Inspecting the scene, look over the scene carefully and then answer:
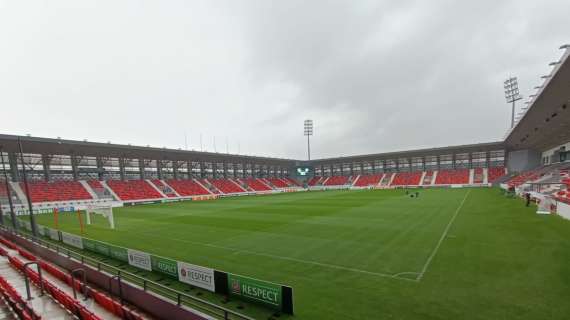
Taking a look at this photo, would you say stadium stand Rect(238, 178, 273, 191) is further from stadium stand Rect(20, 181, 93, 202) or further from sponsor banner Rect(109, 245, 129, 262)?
sponsor banner Rect(109, 245, 129, 262)

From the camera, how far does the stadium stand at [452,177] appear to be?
58.9m

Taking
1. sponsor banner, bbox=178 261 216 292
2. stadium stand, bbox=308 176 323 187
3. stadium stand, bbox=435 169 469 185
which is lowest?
stadium stand, bbox=308 176 323 187

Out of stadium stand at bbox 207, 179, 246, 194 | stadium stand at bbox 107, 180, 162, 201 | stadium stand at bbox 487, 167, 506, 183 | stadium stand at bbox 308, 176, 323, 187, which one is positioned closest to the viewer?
stadium stand at bbox 107, 180, 162, 201

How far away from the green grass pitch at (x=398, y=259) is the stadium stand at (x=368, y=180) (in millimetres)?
47615

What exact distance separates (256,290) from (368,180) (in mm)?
67993

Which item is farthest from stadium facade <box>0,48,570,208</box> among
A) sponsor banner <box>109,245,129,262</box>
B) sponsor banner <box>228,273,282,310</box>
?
sponsor banner <box>109,245,129,262</box>

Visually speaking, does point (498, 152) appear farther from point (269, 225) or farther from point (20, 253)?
Answer: point (20, 253)

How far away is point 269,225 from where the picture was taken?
20500 mm

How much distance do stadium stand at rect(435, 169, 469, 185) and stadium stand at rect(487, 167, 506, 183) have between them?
4041 millimetres

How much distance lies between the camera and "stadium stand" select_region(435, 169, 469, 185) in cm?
5889

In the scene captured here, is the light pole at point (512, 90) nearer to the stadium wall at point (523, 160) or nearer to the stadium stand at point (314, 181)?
the stadium wall at point (523, 160)

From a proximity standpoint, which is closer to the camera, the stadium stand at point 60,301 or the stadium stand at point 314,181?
the stadium stand at point 60,301

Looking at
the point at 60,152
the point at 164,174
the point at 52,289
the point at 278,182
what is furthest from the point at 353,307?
the point at 278,182

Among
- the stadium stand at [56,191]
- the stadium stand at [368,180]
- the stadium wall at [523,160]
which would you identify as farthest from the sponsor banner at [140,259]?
the stadium wall at [523,160]
